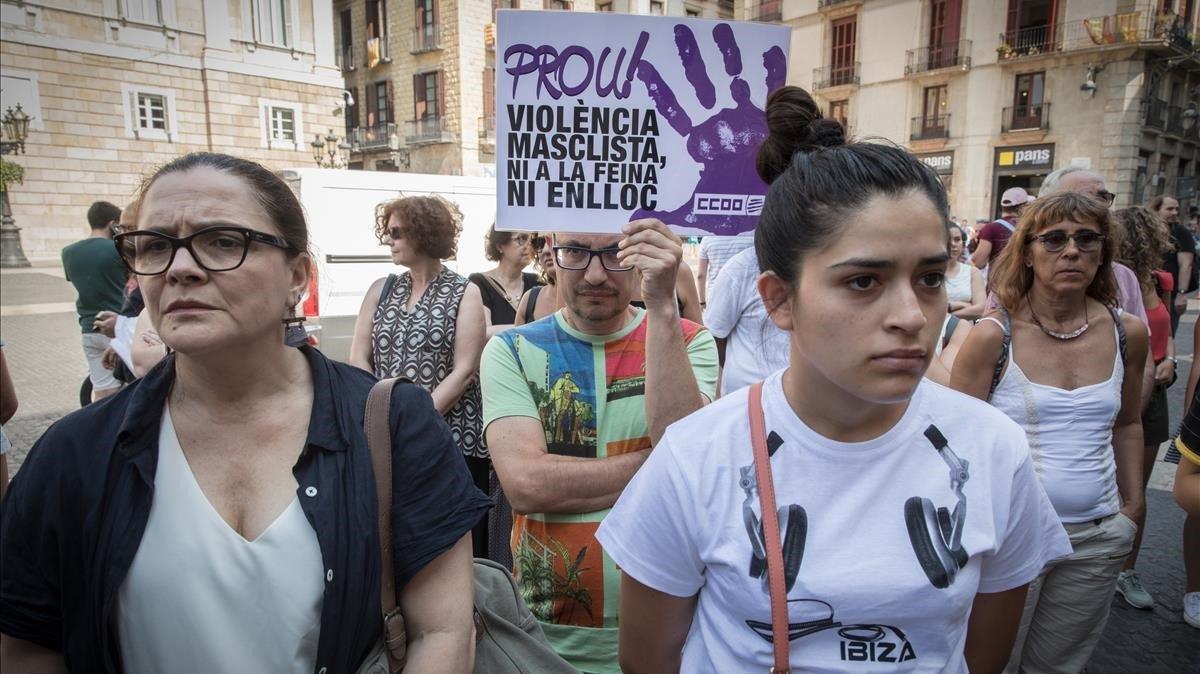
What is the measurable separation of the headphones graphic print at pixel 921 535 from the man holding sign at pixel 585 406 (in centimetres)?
65

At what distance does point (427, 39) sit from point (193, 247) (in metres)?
35.2

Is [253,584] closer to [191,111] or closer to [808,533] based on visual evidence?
[808,533]


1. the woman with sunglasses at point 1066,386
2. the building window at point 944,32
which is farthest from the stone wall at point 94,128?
the building window at point 944,32

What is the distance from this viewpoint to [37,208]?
22.7 metres

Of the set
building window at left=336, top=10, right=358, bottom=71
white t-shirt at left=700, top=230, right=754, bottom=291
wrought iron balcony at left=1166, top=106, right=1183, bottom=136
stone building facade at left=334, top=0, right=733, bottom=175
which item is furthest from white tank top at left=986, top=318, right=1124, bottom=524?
building window at left=336, top=10, right=358, bottom=71

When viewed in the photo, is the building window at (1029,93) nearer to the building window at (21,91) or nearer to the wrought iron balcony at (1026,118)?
the wrought iron balcony at (1026,118)

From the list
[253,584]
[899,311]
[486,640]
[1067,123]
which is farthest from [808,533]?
[1067,123]

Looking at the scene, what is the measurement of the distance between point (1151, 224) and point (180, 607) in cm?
501

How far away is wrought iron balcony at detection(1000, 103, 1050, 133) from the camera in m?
27.1

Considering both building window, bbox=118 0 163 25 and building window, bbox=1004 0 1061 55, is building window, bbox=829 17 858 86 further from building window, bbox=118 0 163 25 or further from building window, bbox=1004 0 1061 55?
building window, bbox=118 0 163 25

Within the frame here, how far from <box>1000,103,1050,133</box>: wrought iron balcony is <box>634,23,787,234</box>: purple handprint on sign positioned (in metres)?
30.5

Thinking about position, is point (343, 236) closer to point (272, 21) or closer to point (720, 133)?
point (720, 133)

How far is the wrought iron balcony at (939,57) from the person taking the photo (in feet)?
92.8

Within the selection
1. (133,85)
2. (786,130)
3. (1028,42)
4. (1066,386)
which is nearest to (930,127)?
(1028,42)
